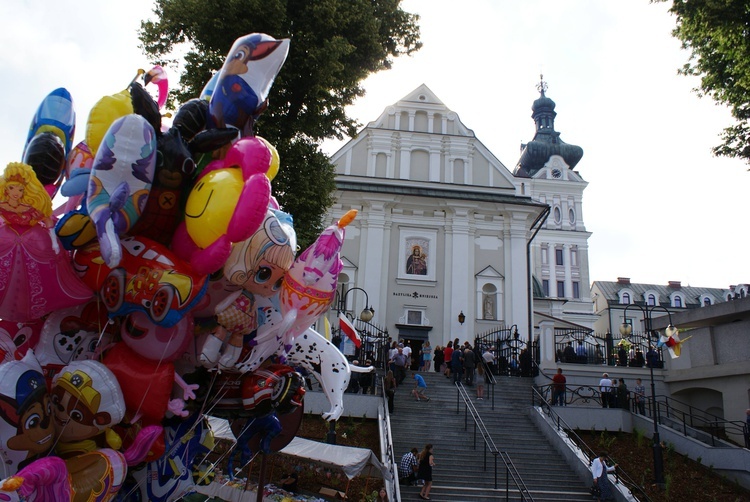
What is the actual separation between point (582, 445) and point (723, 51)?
36.3 feet

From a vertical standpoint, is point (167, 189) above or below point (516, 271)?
below

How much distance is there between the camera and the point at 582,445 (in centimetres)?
1527

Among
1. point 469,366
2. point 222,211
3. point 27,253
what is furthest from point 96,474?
point 469,366

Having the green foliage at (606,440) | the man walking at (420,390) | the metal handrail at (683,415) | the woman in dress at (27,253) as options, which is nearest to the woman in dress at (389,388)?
the man walking at (420,390)

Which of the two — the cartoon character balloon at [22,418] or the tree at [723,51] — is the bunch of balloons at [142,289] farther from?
the tree at [723,51]

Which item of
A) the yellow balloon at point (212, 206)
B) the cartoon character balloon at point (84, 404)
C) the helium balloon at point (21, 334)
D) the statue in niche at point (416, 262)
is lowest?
the cartoon character balloon at point (84, 404)

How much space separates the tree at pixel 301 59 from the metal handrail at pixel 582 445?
8151 millimetres

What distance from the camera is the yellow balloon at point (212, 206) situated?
5191mm

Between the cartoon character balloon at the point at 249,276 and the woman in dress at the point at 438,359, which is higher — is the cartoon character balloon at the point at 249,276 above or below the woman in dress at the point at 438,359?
below

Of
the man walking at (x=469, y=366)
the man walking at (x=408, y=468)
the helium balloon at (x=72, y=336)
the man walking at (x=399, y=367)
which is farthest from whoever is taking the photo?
the man walking at (x=469, y=366)

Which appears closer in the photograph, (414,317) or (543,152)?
(414,317)

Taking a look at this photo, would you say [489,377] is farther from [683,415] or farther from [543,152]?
[543,152]

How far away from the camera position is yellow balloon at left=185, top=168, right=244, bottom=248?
204 inches

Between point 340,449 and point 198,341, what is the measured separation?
6.82 meters
